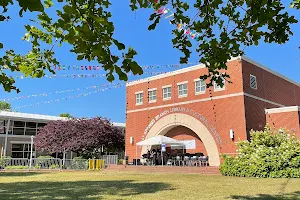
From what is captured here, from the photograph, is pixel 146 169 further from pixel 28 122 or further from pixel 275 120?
pixel 28 122

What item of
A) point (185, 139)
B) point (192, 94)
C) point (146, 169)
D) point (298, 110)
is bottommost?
point (146, 169)

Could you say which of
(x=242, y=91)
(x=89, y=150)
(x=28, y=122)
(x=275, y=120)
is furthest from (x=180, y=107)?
(x=28, y=122)

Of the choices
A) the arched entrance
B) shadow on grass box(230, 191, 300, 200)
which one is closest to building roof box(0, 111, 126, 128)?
the arched entrance

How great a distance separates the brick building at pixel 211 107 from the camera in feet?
69.5

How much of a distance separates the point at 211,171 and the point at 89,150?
1247 cm

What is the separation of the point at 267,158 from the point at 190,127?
9.57 m

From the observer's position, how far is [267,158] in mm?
14477

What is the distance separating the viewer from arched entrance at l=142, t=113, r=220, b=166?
861 inches

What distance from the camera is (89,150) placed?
2681cm

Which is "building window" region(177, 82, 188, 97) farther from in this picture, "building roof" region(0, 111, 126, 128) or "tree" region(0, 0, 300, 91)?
"tree" region(0, 0, 300, 91)

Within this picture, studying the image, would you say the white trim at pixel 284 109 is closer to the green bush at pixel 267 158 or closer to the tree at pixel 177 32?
the green bush at pixel 267 158

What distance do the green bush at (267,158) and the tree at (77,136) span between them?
13000 mm

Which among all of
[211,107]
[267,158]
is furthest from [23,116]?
[267,158]

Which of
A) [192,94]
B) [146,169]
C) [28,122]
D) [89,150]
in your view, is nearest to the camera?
[146,169]
